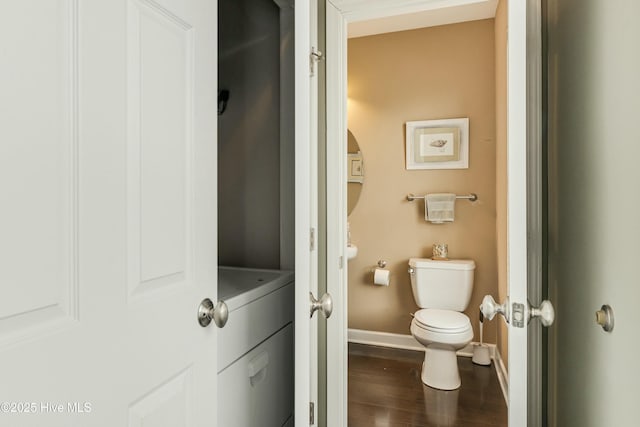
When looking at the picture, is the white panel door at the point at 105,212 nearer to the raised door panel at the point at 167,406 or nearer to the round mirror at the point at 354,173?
the raised door panel at the point at 167,406

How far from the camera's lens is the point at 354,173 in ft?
11.1

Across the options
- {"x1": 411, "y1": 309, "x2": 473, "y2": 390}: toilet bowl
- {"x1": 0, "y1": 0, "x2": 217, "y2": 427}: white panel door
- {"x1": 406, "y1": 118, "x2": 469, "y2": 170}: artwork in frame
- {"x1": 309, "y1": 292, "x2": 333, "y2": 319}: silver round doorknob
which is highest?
{"x1": 406, "y1": 118, "x2": 469, "y2": 170}: artwork in frame

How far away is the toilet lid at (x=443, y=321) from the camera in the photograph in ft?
8.16

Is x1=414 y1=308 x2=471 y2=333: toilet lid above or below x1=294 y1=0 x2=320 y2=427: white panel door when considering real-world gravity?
below

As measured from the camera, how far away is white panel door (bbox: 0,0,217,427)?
22.0 inches

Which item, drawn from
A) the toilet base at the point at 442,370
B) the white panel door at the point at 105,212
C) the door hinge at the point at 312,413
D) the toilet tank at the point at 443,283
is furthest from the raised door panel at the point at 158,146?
the toilet tank at the point at 443,283

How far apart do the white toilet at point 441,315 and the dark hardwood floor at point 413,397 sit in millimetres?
121

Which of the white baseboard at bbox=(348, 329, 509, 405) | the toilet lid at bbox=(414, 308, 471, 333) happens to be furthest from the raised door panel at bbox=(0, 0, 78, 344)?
the white baseboard at bbox=(348, 329, 509, 405)

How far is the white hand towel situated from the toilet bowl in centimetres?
76

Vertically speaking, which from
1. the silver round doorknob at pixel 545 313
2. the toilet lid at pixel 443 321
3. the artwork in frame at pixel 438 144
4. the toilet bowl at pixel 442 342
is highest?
the artwork in frame at pixel 438 144

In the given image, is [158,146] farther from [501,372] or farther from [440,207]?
[501,372]

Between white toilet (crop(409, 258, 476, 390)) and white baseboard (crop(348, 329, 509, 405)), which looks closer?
white toilet (crop(409, 258, 476, 390))

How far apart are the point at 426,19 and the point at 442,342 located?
2393 mm

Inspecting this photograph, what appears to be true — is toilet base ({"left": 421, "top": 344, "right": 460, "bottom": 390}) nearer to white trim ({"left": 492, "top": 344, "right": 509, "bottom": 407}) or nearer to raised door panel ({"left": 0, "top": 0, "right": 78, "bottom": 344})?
white trim ({"left": 492, "top": 344, "right": 509, "bottom": 407})
